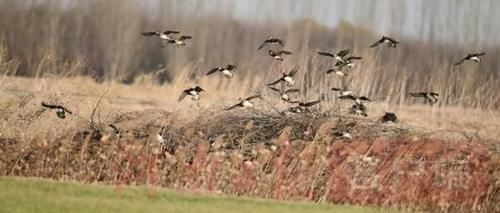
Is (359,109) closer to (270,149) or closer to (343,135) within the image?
(343,135)

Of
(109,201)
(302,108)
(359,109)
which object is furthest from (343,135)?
(109,201)

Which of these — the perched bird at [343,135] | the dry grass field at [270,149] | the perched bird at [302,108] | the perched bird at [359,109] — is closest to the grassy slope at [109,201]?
the dry grass field at [270,149]

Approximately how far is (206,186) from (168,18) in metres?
A: 23.1

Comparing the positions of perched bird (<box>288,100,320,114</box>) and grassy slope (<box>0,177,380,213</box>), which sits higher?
perched bird (<box>288,100,320,114</box>)

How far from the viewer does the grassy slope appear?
9.49 m

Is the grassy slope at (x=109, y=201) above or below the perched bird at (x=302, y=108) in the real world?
below

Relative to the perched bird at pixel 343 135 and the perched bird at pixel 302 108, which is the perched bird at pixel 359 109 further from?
the perched bird at pixel 302 108

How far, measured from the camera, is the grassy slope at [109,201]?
31.1ft

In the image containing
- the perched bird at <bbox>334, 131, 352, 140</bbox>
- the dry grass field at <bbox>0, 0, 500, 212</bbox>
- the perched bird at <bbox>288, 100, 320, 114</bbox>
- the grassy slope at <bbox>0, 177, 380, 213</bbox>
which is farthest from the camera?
the perched bird at <bbox>288, 100, 320, 114</bbox>

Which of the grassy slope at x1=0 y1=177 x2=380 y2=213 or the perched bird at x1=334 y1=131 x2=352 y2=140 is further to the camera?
the perched bird at x1=334 y1=131 x2=352 y2=140

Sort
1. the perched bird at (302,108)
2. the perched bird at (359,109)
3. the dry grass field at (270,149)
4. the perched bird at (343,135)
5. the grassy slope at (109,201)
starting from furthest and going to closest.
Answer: the perched bird at (302,108), the perched bird at (359,109), the perched bird at (343,135), the dry grass field at (270,149), the grassy slope at (109,201)

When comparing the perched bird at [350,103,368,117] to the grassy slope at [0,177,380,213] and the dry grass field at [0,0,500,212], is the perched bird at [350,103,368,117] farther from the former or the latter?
the grassy slope at [0,177,380,213]

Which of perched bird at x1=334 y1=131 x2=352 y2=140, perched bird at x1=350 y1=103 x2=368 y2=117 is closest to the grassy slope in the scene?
perched bird at x1=334 y1=131 x2=352 y2=140

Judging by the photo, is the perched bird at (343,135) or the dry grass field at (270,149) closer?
the dry grass field at (270,149)
